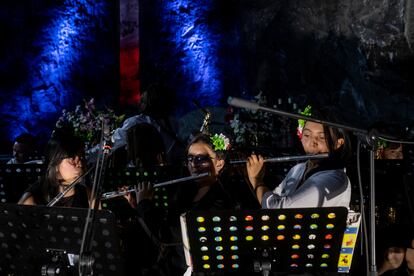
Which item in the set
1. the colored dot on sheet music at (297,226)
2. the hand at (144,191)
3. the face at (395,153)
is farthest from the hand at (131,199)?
the face at (395,153)

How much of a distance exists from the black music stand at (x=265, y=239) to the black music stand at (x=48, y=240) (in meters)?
0.48

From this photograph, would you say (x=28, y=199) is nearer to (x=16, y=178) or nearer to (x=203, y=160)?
(x=16, y=178)

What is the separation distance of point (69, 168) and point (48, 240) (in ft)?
3.49

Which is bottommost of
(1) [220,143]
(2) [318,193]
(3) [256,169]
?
(2) [318,193]

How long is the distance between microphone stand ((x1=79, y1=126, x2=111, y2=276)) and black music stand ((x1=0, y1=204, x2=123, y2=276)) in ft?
0.24

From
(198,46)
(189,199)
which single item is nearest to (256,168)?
(189,199)

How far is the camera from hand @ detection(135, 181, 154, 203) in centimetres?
456

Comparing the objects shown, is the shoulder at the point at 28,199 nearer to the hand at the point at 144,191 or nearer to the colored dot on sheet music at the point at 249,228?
the hand at the point at 144,191

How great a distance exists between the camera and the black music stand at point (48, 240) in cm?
305

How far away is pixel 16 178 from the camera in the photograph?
5160 millimetres

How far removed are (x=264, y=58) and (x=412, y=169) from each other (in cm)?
564

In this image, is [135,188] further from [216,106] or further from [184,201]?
[216,106]

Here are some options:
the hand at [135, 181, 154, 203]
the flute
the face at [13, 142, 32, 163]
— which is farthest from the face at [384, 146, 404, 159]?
the face at [13, 142, 32, 163]

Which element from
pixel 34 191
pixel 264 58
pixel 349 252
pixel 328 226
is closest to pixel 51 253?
pixel 34 191
